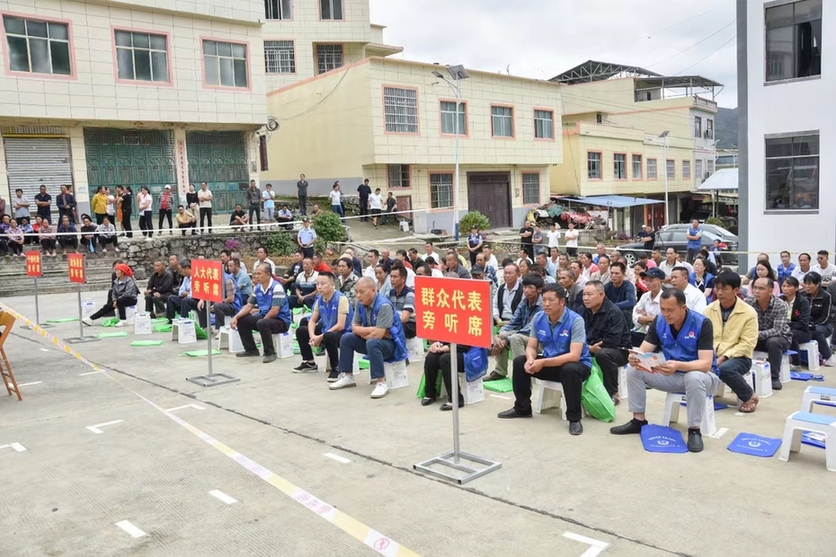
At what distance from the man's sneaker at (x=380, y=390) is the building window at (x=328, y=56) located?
102ft

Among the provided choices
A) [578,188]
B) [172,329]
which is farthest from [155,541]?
[578,188]

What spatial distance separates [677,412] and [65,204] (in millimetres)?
18501

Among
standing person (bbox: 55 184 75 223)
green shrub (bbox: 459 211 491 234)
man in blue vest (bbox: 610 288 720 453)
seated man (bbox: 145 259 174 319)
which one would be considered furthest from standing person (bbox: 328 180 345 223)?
man in blue vest (bbox: 610 288 720 453)

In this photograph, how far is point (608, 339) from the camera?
7379 millimetres

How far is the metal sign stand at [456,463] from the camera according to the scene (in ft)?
17.4

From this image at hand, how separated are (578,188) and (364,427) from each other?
33119 millimetres

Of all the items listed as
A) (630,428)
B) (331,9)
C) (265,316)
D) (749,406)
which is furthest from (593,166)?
(630,428)

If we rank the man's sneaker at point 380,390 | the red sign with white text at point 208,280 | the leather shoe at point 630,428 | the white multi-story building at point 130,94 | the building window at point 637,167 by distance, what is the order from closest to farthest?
the leather shoe at point 630,428 < the man's sneaker at point 380,390 < the red sign with white text at point 208,280 < the white multi-story building at point 130,94 < the building window at point 637,167

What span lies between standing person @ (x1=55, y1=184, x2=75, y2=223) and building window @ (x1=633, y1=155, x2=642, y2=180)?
109 ft

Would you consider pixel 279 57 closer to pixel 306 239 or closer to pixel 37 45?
pixel 37 45

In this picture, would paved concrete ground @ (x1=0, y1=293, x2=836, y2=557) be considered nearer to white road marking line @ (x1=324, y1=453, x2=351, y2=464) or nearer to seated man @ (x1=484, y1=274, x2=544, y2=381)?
white road marking line @ (x1=324, y1=453, x2=351, y2=464)

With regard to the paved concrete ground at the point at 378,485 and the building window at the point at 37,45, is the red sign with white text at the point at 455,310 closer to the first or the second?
the paved concrete ground at the point at 378,485

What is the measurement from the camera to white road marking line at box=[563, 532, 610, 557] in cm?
407

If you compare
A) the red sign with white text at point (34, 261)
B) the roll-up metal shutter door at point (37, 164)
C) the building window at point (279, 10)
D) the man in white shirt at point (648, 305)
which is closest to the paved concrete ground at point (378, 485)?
the man in white shirt at point (648, 305)
